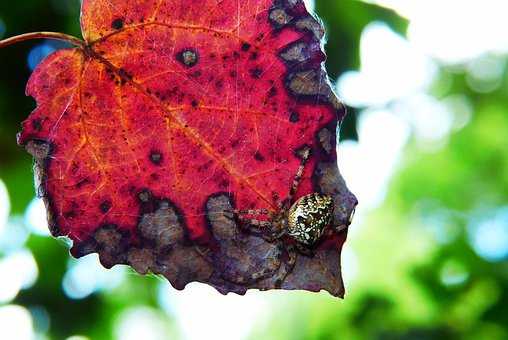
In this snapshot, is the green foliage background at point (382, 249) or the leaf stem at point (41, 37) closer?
the leaf stem at point (41, 37)

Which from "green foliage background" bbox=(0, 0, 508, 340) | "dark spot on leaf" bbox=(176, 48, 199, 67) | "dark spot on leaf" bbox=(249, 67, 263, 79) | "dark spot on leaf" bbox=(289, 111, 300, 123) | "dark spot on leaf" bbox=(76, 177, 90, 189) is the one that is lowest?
"green foliage background" bbox=(0, 0, 508, 340)

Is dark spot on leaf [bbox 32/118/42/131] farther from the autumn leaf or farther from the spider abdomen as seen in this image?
the spider abdomen

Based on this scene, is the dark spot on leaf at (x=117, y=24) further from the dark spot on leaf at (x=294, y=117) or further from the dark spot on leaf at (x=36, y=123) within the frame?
the dark spot on leaf at (x=294, y=117)

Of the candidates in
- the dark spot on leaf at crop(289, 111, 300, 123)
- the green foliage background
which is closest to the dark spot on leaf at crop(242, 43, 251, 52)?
the dark spot on leaf at crop(289, 111, 300, 123)

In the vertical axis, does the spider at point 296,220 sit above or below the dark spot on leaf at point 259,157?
below

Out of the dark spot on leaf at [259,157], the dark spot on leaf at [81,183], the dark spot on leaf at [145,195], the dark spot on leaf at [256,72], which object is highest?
the dark spot on leaf at [256,72]

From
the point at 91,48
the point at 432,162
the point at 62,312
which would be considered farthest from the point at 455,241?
the point at 91,48


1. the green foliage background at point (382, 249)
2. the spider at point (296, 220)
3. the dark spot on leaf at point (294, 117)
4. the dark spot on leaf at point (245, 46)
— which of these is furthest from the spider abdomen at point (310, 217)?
the green foliage background at point (382, 249)
